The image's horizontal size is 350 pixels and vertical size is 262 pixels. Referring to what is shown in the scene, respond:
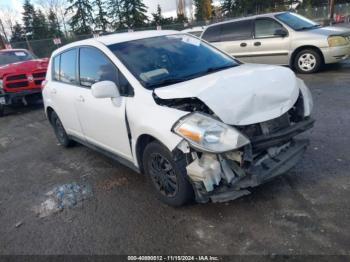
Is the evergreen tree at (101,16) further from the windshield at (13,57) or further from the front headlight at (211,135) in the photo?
the front headlight at (211,135)

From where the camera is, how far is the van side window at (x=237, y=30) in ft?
31.4

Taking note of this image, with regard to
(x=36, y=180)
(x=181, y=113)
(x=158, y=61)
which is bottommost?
(x=36, y=180)

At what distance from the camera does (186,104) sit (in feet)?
10.5

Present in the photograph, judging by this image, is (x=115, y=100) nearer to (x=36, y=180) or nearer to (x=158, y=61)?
(x=158, y=61)

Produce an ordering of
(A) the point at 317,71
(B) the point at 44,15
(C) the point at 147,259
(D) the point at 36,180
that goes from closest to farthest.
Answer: (C) the point at 147,259, (D) the point at 36,180, (A) the point at 317,71, (B) the point at 44,15

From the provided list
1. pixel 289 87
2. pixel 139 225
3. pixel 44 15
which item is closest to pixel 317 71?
pixel 289 87

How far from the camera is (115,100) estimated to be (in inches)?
144

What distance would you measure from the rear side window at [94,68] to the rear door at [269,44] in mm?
6303

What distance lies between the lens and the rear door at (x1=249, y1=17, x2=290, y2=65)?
29.5ft

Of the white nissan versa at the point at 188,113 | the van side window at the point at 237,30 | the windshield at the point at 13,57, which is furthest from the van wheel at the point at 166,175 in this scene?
the windshield at the point at 13,57

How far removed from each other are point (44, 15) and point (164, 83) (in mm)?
50990

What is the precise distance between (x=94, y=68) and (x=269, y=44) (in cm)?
649

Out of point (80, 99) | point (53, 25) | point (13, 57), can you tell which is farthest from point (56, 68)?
point (53, 25)

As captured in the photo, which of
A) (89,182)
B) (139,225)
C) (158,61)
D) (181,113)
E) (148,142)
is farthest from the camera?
(89,182)
